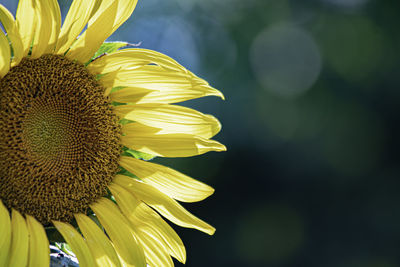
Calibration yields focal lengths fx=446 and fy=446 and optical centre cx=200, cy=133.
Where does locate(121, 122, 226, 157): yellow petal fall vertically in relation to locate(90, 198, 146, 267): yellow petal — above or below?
above

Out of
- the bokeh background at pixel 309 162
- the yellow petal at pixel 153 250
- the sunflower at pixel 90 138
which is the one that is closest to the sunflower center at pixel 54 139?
the sunflower at pixel 90 138

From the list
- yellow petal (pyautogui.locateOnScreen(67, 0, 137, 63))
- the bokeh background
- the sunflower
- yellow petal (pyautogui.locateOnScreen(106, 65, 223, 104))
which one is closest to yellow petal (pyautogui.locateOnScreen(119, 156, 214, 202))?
the sunflower

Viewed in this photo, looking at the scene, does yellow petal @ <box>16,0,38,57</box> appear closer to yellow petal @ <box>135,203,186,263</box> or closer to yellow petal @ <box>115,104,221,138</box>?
yellow petal @ <box>115,104,221,138</box>

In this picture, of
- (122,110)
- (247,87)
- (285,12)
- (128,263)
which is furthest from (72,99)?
(285,12)

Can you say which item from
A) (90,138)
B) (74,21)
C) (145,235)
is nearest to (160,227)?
(145,235)

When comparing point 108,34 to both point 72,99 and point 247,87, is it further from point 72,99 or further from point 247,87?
point 247,87

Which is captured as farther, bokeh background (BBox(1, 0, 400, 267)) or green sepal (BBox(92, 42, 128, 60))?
bokeh background (BBox(1, 0, 400, 267))
